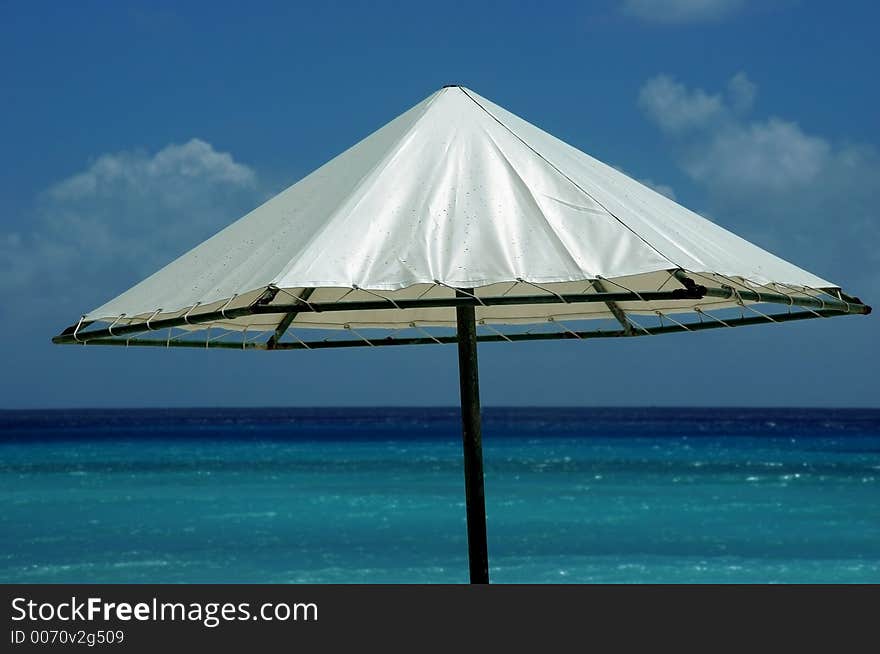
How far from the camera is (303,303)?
264cm

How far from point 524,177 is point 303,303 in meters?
0.67

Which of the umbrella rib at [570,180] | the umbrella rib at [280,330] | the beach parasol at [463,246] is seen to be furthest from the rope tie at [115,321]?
the umbrella rib at [280,330]

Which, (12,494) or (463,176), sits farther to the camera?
(12,494)

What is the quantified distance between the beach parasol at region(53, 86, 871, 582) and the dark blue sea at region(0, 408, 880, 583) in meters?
9.17

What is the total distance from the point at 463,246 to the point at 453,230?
73mm

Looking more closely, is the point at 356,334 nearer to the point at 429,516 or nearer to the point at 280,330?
the point at 280,330

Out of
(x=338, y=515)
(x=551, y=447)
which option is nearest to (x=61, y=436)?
(x=551, y=447)

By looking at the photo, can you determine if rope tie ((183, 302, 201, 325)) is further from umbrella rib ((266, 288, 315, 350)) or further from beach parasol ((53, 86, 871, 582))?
umbrella rib ((266, 288, 315, 350))

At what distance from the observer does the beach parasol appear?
259 cm

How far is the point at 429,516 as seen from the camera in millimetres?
17531

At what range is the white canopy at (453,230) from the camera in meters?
2.59

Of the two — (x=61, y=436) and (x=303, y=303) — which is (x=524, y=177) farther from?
(x=61, y=436)

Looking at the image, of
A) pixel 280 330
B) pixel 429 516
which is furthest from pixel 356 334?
pixel 429 516

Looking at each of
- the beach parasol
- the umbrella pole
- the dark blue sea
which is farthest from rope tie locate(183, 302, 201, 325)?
the dark blue sea
